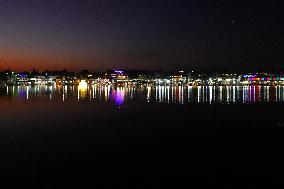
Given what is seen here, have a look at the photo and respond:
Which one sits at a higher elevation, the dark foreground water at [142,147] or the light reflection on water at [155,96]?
the dark foreground water at [142,147]

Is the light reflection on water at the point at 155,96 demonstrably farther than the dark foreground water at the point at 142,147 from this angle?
Yes

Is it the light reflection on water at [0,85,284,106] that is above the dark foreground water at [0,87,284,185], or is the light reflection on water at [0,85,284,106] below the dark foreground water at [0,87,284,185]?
below

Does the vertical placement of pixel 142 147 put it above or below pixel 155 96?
above

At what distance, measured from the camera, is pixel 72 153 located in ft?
37.1

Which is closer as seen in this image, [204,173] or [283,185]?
[283,185]

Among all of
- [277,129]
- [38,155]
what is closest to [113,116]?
[277,129]

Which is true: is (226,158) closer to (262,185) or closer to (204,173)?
(204,173)

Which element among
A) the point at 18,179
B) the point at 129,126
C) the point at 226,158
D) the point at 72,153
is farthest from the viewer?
the point at 129,126

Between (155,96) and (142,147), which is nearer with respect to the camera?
(142,147)

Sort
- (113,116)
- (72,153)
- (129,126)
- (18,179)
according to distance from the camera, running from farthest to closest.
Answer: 1. (113,116)
2. (129,126)
3. (72,153)
4. (18,179)

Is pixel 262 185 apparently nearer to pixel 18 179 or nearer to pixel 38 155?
pixel 18 179

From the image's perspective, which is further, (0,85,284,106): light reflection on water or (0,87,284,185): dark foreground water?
(0,85,284,106): light reflection on water

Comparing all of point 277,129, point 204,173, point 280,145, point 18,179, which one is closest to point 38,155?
point 18,179

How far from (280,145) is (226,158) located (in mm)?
2916
